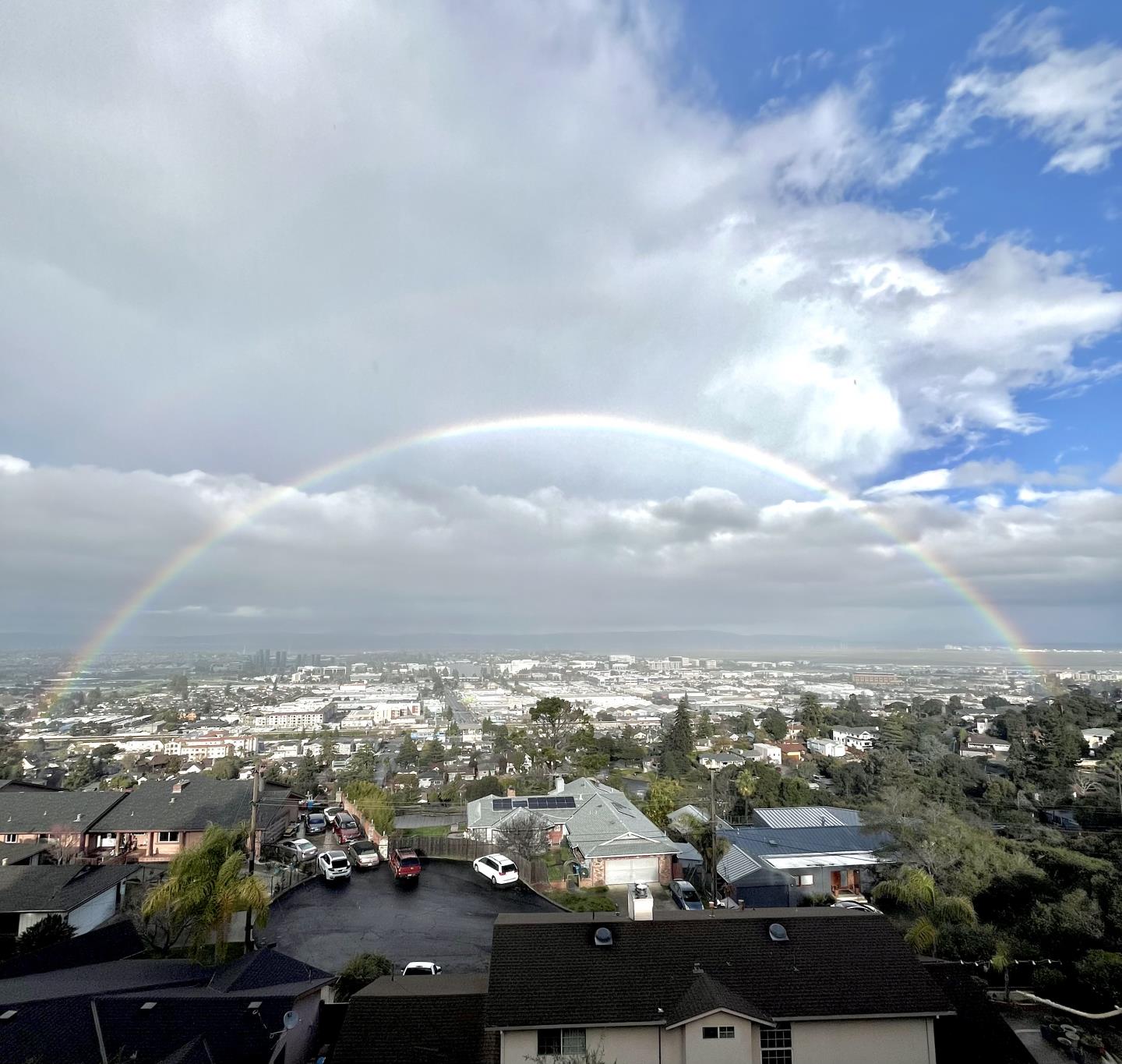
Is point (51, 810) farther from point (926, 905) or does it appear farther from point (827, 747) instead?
point (827, 747)

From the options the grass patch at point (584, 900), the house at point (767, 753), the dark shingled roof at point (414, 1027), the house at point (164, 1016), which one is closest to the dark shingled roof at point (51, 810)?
the house at point (164, 1016)

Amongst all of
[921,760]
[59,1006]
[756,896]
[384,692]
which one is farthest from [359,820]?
[384,692]

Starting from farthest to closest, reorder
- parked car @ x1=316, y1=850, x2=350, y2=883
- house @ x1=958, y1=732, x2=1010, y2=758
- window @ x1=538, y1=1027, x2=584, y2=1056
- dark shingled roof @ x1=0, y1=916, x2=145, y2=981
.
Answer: house @ x1=958, y1=732, x2=1010, y2=758
parked car @ x1=316, y1=850, x2=350, y2=883
dark shingled roof @ x1=0, y1=916, x2=145, y2=981
window @ x1=538, y1=1027, x2=584, y2=1056

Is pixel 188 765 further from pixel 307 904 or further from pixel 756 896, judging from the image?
pixel 756 896

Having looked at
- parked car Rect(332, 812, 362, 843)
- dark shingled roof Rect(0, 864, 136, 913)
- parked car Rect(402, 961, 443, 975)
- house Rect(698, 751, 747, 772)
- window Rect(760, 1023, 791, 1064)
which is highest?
window Rect(760, 1023, 791, 1064)

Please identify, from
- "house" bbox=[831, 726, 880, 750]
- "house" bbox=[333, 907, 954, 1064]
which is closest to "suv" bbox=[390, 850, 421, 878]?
"house" bbox=[333, 907, 954, 1064]

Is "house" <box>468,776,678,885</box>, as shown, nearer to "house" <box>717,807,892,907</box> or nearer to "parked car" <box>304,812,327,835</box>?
"house" <box>717,807,892,907</box>

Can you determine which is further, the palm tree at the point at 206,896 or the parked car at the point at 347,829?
the parked car at the point at 347,829

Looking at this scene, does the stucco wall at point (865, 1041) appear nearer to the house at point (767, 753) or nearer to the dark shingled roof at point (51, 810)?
the dark shingled roof at point (51, 810)
